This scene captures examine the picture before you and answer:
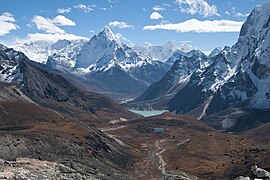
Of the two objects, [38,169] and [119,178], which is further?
[119,178]

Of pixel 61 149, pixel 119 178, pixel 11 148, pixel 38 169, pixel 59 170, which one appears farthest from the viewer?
pixel 61 149

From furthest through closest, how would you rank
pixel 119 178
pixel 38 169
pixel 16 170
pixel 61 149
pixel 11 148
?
pixel 61 149, pixel 119 178, pixel 11 148, pixel 38 169, pixel 16 170

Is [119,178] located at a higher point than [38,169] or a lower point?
lower

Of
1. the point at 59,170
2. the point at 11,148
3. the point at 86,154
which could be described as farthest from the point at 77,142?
the point at 59,170

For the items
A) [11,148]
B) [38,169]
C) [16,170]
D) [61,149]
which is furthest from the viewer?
[61,149]

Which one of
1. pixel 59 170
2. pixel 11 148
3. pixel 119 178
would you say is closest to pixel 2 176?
pixel 59 170

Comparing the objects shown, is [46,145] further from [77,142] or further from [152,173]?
[152,173]

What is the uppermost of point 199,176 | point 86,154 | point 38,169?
point 38,169

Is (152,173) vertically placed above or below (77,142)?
below

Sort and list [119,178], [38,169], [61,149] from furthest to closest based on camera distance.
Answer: [61,149] → [119,178] → [38,169]
